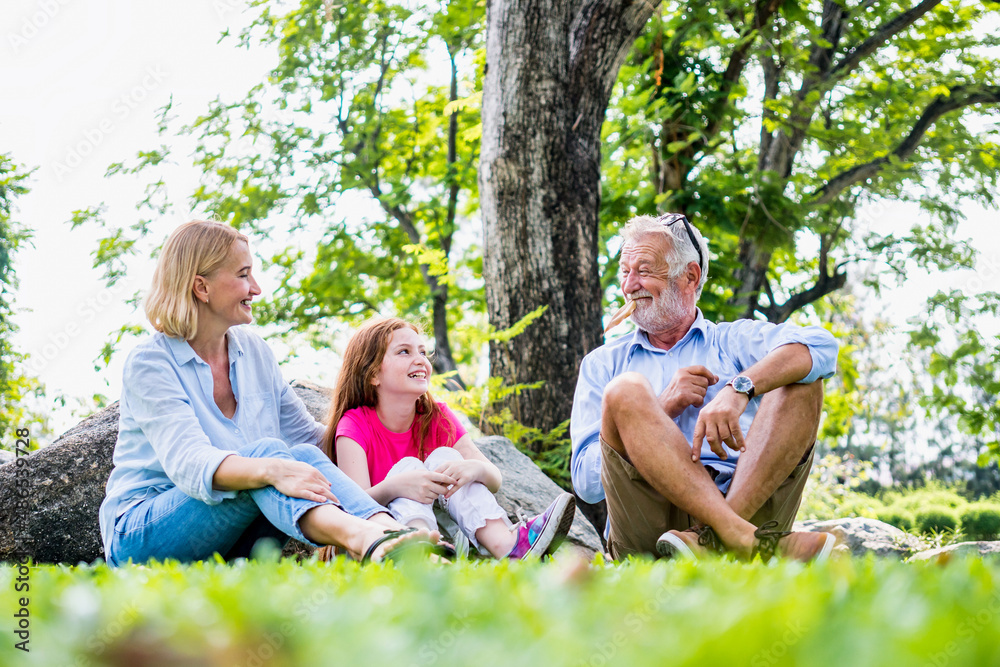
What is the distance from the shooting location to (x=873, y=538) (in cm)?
593

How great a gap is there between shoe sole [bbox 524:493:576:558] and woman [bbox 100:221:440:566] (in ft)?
2.02

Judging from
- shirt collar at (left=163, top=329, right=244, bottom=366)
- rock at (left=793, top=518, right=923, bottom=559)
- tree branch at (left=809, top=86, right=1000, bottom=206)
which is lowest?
rock at (left=793, top=518, right=923, bottom=559)

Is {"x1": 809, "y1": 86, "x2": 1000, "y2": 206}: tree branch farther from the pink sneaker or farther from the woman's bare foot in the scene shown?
the woman's bare foot

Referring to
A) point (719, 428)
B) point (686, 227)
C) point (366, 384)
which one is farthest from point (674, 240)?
point (366, 384)

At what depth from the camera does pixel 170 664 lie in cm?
78

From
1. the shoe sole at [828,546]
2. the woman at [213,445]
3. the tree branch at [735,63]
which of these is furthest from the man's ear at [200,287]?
the tree branch at [735,63]

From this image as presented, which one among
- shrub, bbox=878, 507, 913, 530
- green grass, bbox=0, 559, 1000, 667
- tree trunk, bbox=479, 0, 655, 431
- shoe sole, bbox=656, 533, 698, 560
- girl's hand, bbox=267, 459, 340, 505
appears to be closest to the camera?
green grass, bbox=0, 559, 1000, 667

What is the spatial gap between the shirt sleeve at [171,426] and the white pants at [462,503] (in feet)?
2.60

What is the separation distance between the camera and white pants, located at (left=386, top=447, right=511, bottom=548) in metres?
3.16

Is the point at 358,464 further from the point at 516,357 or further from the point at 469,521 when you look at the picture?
the point at 516,357

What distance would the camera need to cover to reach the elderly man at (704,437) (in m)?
2.78

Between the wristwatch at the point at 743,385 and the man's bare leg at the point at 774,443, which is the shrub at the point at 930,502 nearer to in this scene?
the man's bare leg at the point at 774,443

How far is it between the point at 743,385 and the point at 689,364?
0.56 meters

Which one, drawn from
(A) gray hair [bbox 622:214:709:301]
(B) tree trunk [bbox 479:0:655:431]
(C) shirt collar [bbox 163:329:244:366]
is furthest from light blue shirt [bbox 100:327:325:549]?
(B) tree trunk [bbox 479:0:655:431]
